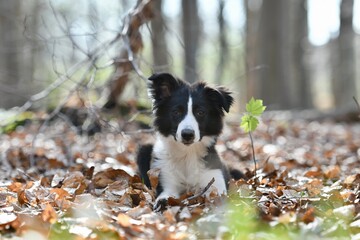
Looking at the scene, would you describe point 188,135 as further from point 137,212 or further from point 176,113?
point 137,212

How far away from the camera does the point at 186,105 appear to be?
18.2 ft

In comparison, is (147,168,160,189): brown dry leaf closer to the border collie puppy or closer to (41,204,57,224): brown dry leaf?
the border collie puppy

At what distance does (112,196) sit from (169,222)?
3.90 feet

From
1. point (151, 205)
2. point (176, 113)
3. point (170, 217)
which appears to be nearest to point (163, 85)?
point (176, 113)

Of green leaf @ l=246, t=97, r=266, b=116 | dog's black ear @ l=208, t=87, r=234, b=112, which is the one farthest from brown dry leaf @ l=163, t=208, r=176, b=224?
dog's black ear @ l=208, t=87, r=234, b=112

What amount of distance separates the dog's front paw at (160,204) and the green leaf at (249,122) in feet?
4.26

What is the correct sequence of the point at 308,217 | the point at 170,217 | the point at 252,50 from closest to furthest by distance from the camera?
the point at 308,217 → the point at 170,217 → the point at 252,50

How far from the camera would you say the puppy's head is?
5.55 metres

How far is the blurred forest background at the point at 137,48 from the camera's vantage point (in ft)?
26.9

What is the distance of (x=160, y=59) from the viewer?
45.5 ft

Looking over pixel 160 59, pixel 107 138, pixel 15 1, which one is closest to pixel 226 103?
pixel 107 138

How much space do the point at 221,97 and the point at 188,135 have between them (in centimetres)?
78

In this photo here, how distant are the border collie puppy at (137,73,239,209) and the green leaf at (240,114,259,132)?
0.33 meters

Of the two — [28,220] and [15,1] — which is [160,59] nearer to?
[28,220]
